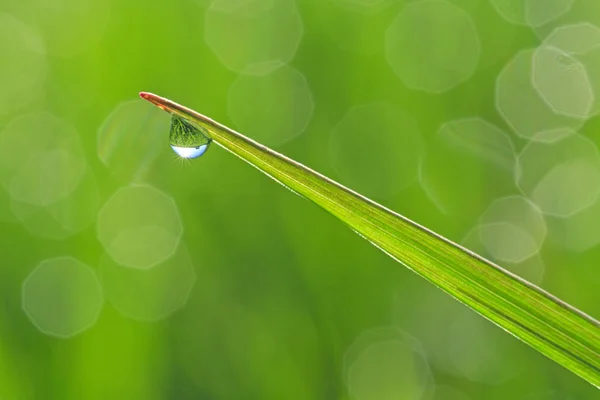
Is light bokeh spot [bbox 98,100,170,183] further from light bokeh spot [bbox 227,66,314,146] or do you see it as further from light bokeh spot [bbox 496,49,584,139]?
light bokeh spot [bbox 496,49,584,139]

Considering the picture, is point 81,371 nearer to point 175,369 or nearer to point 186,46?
point 175,369

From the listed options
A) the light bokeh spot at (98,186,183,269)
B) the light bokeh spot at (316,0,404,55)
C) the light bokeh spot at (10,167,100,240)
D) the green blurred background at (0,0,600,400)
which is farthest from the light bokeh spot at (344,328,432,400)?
the light bokeh spot at (316,0,404,55)

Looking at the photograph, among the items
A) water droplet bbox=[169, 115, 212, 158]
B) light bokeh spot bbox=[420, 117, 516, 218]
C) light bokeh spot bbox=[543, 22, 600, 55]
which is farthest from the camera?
light bokeh spot bbox=[543, 22, 600, 55]

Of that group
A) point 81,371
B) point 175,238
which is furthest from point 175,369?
point 175,238

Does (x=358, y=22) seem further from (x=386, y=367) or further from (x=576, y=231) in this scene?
(x=386, y=367)

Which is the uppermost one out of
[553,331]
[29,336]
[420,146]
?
[553,331]

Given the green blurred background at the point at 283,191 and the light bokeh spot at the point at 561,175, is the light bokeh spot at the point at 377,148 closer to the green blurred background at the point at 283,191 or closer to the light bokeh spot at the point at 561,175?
the green blurred background at the point at 283,191
